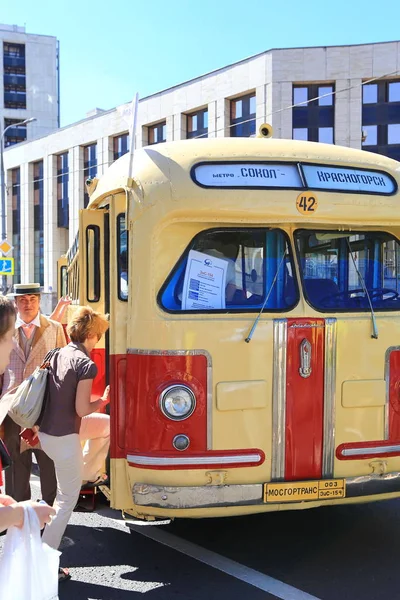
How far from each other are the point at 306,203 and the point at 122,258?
1.24 m

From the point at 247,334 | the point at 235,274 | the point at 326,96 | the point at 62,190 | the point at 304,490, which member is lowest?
the point at 304,490

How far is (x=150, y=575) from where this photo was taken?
4.22 metres

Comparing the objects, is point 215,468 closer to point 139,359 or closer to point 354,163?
point 139,359

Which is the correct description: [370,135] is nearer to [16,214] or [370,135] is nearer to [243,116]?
[243,116]

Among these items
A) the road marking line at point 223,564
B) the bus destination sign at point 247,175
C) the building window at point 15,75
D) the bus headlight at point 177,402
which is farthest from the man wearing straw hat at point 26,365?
the building window at point 15,75

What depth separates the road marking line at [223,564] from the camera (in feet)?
12.7

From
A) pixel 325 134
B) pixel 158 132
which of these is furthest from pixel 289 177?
pixel 158 132

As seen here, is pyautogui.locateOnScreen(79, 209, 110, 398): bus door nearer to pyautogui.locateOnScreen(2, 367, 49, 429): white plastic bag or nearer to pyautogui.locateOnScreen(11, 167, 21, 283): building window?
pyautogui.locateOnScreen(2, 367, 49, 429): white plastic bag

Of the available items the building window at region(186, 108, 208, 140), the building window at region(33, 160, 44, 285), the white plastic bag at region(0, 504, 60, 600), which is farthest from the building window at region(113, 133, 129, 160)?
the white plastic bag at region(0, 504, 60, 600)

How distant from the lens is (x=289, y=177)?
4.15m

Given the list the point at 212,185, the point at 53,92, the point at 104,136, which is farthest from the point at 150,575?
the point at 53,92

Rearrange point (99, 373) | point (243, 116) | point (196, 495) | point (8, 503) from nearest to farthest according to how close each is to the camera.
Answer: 1. point (8, 503)
2. point (196, 495)
3. point (99, 373)
4. point (243, 116)

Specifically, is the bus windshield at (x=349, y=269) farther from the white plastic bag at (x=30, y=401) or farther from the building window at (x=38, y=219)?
the building window at (x=38, y=219)

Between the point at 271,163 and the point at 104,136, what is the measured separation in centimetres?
3618
